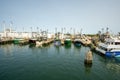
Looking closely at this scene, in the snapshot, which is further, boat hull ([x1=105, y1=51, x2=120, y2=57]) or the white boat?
the white boat

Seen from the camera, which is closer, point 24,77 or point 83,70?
point 24,77

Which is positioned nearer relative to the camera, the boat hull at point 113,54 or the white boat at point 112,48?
the boat hull at point 113,54

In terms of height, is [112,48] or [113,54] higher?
[112,48]

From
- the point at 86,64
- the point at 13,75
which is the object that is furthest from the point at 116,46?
the point at 13,75

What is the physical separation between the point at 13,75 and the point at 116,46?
129ft

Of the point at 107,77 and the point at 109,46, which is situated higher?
the point at 109,46

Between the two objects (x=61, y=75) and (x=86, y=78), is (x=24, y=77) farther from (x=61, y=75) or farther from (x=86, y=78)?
(x=86, y=78)

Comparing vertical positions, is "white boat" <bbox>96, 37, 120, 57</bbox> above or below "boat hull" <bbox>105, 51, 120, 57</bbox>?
above

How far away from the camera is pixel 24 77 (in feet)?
78.3

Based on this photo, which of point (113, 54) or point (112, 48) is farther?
point (112, 48)

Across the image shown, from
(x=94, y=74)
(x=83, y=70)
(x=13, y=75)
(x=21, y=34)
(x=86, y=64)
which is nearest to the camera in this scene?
(x=13, y=75)

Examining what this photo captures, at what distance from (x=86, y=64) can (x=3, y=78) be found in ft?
73.0

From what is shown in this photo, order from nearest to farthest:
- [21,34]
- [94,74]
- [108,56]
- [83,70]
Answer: [94,74]
[83,70]
[108,56]
[21,34]

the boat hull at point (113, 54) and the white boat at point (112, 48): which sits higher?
the white boat at point (112, 48)
